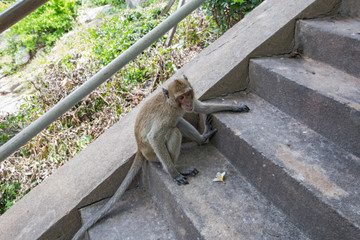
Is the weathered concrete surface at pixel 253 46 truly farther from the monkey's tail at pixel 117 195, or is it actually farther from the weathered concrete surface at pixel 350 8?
the monkey's tail at pixel 117 195

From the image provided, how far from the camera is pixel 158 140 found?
8.93 ft

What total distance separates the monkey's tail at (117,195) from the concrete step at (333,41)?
2.10 meters

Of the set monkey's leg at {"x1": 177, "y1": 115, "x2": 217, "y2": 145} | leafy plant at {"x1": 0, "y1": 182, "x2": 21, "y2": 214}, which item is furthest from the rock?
monkey's leg at {"x1": 177, "y1": 115, "x2": 217, "y2": 145}

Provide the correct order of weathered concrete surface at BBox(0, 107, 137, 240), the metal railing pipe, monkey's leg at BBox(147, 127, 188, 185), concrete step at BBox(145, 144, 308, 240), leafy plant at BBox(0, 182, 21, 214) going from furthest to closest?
leafy plant at BBox(0, 182, 21, 214) → weathered concrete surface at BBox(0, 107, 137, 240) → monkey's leg at BBox(147, 127, 188, 185) → concrete step at BBox(145, 144, 308, 240) → the metal railing pipe

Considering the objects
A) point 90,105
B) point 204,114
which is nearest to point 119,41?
point 90,105

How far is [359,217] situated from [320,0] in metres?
2.36

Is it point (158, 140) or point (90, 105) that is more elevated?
point (158, 140)

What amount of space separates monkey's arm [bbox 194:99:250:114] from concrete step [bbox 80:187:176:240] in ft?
3.56

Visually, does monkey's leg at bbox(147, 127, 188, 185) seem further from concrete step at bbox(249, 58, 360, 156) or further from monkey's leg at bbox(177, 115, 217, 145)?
concrete step at bbox(249, 58, 360, 156)

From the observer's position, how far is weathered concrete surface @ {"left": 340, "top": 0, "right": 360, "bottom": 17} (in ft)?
10.0

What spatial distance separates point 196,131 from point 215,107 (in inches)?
12.4

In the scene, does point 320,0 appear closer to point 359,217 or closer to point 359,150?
point 359,150

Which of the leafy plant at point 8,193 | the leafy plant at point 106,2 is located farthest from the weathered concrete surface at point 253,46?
the leafy plant at point 106,2

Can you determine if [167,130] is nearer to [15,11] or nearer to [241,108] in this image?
[241,108]
